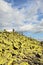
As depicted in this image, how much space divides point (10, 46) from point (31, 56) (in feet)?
11.3

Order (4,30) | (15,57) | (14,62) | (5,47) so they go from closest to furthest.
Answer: (14,62)
(15,57)
(5,47)
(4,30)

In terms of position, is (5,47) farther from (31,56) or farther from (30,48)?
(30,48)

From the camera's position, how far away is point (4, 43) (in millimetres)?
28469

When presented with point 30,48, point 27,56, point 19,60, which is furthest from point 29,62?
point 30,48

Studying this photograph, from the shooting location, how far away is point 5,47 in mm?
27344

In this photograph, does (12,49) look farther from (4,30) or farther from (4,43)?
(4,30)

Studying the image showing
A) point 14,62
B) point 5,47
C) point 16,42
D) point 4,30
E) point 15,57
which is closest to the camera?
point 14,62

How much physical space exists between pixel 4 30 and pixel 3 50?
8860mm

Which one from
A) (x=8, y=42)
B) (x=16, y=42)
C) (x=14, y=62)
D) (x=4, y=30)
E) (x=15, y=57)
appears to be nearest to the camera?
(x=14, y=62)

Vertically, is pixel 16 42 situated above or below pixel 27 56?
above

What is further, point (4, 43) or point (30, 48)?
point (30, 48)

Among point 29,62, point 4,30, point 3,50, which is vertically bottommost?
point 29,62

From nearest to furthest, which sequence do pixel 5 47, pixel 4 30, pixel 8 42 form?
pixel 5 47 → pixel 8 42 → pixel 4 30

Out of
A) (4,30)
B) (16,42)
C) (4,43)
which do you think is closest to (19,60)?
(4,43)
